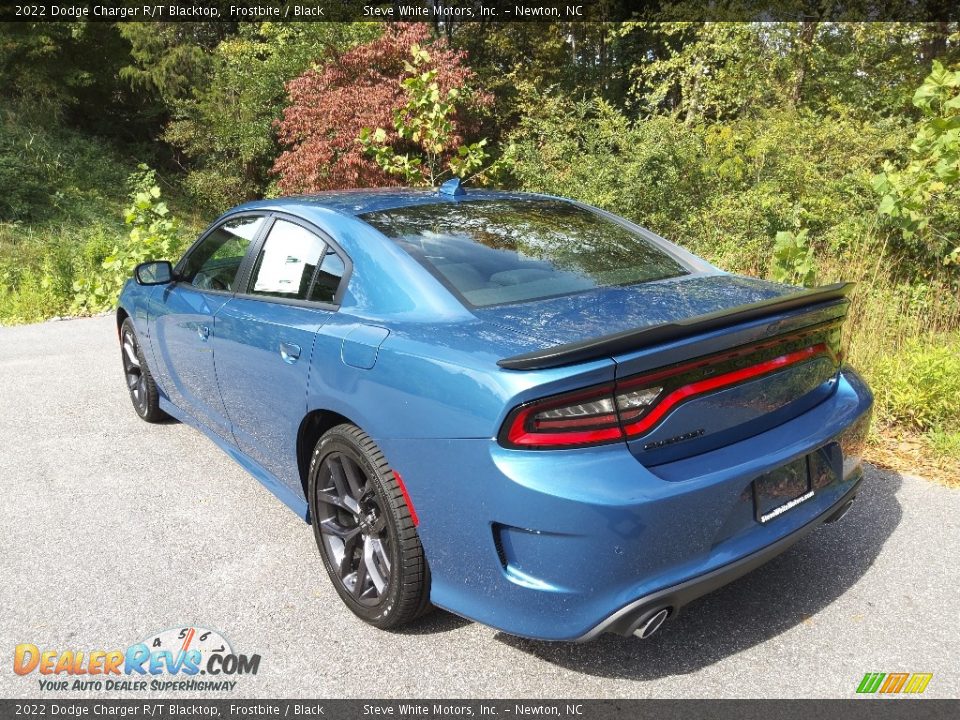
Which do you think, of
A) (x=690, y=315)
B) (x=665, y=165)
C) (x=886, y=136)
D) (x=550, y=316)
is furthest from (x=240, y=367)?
(x=886, y=136)

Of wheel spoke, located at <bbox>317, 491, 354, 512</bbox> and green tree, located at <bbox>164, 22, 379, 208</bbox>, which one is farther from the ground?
green tree, located at <bbox>164, 22, 379, 208</bbox>

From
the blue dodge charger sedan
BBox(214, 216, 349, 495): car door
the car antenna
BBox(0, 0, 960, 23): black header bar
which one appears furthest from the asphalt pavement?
BBox(0, 0, 960, 23): black header bar

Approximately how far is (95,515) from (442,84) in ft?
41.6

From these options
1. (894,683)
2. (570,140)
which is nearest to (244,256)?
(894,683)

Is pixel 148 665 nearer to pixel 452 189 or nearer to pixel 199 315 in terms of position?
pixel 199 315

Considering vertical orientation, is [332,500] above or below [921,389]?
above

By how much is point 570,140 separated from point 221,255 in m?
Result: 8.90

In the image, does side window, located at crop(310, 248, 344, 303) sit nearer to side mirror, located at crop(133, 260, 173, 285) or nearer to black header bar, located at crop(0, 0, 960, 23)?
side mirror, located at crop(133, 260, 173, 285)

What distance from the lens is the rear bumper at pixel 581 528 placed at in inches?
77.7

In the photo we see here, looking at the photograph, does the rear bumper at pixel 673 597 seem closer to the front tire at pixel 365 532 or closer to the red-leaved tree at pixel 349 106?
the front tire at pixel 365 532

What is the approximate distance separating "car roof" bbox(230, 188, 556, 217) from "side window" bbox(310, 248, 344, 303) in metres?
0.23

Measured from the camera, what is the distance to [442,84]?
14.7m

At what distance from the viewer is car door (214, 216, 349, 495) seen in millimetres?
2863

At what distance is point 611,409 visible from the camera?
2.03m
